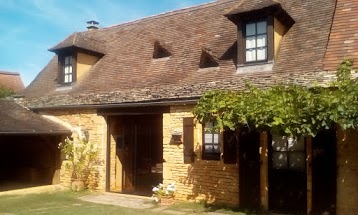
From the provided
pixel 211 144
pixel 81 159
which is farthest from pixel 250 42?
pixel 81 159

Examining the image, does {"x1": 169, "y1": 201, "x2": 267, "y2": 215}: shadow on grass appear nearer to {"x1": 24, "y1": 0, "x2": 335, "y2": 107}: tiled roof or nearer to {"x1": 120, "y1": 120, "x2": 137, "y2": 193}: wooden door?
{"x1": 24, "y1": 0, "x2": 335, "y2": 107}: tiled roof

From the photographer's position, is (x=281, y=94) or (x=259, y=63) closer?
(x=281, y=94)

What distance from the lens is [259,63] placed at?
35.8 feet

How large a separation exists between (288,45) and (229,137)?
10.8ft

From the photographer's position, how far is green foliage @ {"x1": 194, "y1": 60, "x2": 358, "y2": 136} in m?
7.28

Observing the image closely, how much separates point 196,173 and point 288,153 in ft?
8.46

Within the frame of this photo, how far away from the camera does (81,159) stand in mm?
12938

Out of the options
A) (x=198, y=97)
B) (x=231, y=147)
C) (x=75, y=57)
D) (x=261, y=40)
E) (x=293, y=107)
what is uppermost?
(x=75, y=57)

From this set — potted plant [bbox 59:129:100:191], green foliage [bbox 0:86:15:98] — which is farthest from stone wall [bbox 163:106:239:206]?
green foliage [bbox 0:86:15:98]

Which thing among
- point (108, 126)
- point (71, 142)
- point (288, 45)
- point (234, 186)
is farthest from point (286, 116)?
point (71, 142)

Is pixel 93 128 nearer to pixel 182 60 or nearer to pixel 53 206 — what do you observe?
pixel 53 206

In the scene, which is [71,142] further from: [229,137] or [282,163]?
[282,163]

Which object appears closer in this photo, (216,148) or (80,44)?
(216,148)

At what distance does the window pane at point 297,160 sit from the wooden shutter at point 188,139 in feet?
8.69
